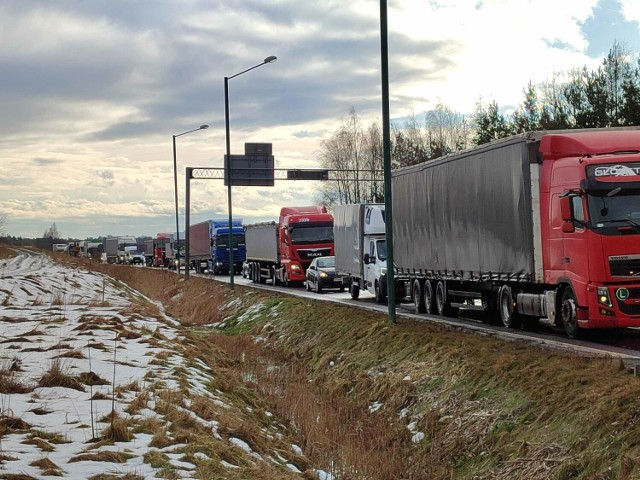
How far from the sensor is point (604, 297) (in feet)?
51.2

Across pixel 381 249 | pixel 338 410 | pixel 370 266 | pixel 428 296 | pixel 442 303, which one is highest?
pixel 381 249

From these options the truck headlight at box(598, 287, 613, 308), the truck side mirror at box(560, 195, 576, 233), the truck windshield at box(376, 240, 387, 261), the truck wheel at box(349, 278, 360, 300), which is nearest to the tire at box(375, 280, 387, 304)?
the truck windshield at box(376, 240, 387, 261)

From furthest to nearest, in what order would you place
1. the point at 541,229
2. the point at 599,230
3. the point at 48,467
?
the point at 541,229
the point at 599,230
the point at 48,467

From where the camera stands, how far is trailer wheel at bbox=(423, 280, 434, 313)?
25.5 meters

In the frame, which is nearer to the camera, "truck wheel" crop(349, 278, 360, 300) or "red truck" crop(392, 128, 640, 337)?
"red truck" crop(392, 128, 640, 337)

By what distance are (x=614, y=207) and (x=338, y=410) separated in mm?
5901

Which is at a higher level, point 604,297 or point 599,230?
point 599,230

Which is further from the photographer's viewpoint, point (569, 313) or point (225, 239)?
point (225, 239)

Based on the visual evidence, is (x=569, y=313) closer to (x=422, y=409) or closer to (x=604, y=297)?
(x=604, y=297)

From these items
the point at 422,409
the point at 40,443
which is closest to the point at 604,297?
the point at 422,409

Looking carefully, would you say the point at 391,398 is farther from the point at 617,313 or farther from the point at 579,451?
the point at 579,451

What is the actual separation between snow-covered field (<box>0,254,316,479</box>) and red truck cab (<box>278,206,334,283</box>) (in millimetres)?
23229

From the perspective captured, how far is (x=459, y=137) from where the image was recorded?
8950cm

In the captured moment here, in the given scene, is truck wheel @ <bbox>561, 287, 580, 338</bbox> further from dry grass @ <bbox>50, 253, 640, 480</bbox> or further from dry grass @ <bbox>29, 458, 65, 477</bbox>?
dry grass @ <bbox>29, 458, 65, 477</bbox>
